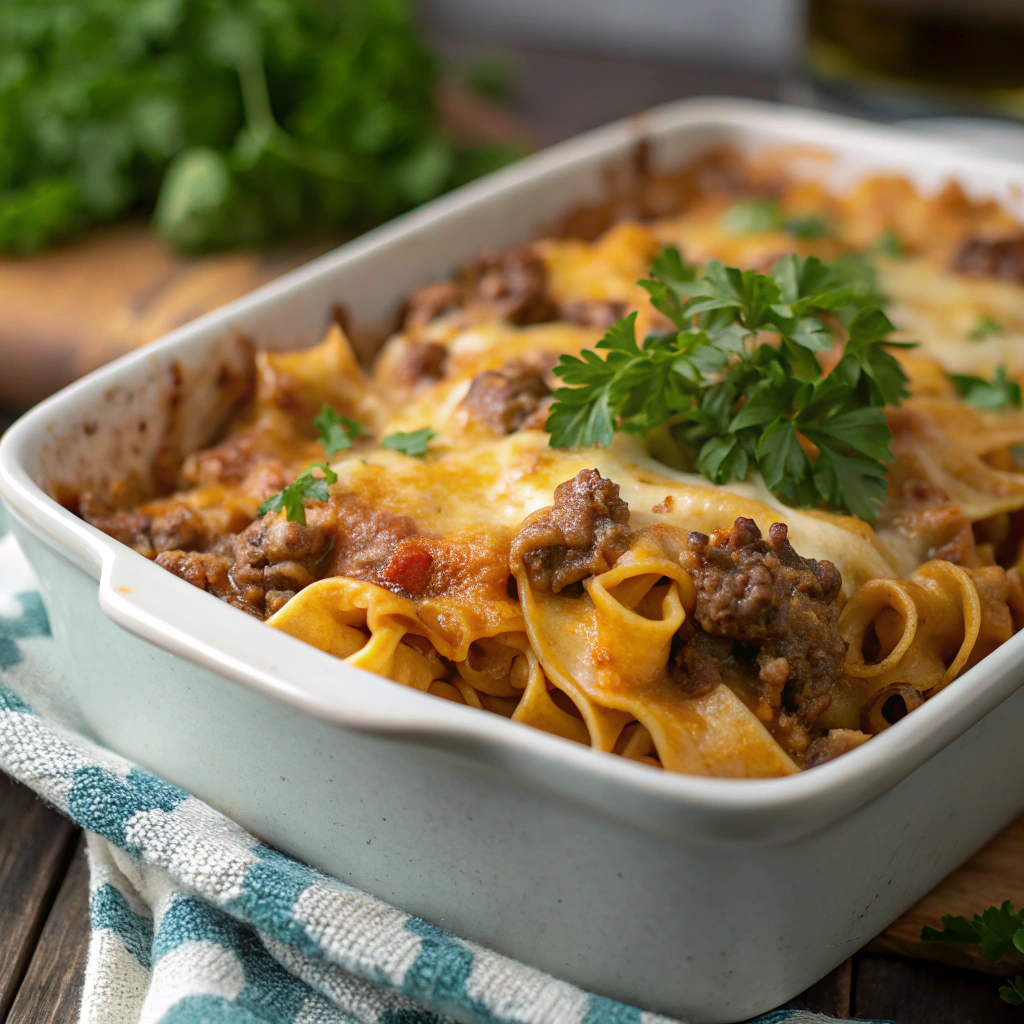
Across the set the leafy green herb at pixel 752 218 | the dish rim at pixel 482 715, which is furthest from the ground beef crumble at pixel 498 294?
the dish rim at pixel 482 715

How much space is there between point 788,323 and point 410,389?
1.05 m

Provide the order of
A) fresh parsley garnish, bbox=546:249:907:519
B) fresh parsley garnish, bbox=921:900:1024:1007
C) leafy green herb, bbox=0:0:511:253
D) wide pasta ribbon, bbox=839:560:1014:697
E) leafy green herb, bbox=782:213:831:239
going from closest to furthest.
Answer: fresh parsley garnish, bbox=921:900:1024:1007 → wide pasta ribbon, bbox=839:560:1014:697 → fresh parsley garnish, bbox=546:249:907:519 → leafy green herb, bbox=782:213:831:239 → leafy green herb, bbox=0:0:511:253

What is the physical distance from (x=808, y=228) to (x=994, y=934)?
95.6 inches

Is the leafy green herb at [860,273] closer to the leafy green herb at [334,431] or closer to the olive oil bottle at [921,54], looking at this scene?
the leafy green herb at [334,431]

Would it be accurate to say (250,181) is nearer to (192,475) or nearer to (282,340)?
(282,340)

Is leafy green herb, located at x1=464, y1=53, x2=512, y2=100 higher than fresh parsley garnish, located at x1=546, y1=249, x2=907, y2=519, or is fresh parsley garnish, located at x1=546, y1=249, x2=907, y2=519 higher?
fresh parsley garnish, located at x1=546, y1=249, x2=907, y2=519

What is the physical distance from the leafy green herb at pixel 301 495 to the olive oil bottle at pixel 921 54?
12.6ft

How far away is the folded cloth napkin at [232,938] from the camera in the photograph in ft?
7.89

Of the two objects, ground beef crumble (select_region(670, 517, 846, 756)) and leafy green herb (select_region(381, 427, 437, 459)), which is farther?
leafy green herb (select_region(381, 427, 437, 459))

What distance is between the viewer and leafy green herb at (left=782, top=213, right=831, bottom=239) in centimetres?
431

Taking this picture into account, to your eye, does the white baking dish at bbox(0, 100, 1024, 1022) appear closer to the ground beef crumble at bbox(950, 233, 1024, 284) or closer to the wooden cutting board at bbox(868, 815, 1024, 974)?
the wooden cutting board at bbox(868, 815, 1024, 974)

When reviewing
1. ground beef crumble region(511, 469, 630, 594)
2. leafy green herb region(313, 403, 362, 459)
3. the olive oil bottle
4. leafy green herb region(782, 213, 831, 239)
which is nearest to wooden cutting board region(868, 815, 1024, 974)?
ground beef crumble region(511, 469, 630, 594)

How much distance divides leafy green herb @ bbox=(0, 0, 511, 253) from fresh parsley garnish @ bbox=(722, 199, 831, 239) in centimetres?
116

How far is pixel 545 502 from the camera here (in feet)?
9.22
